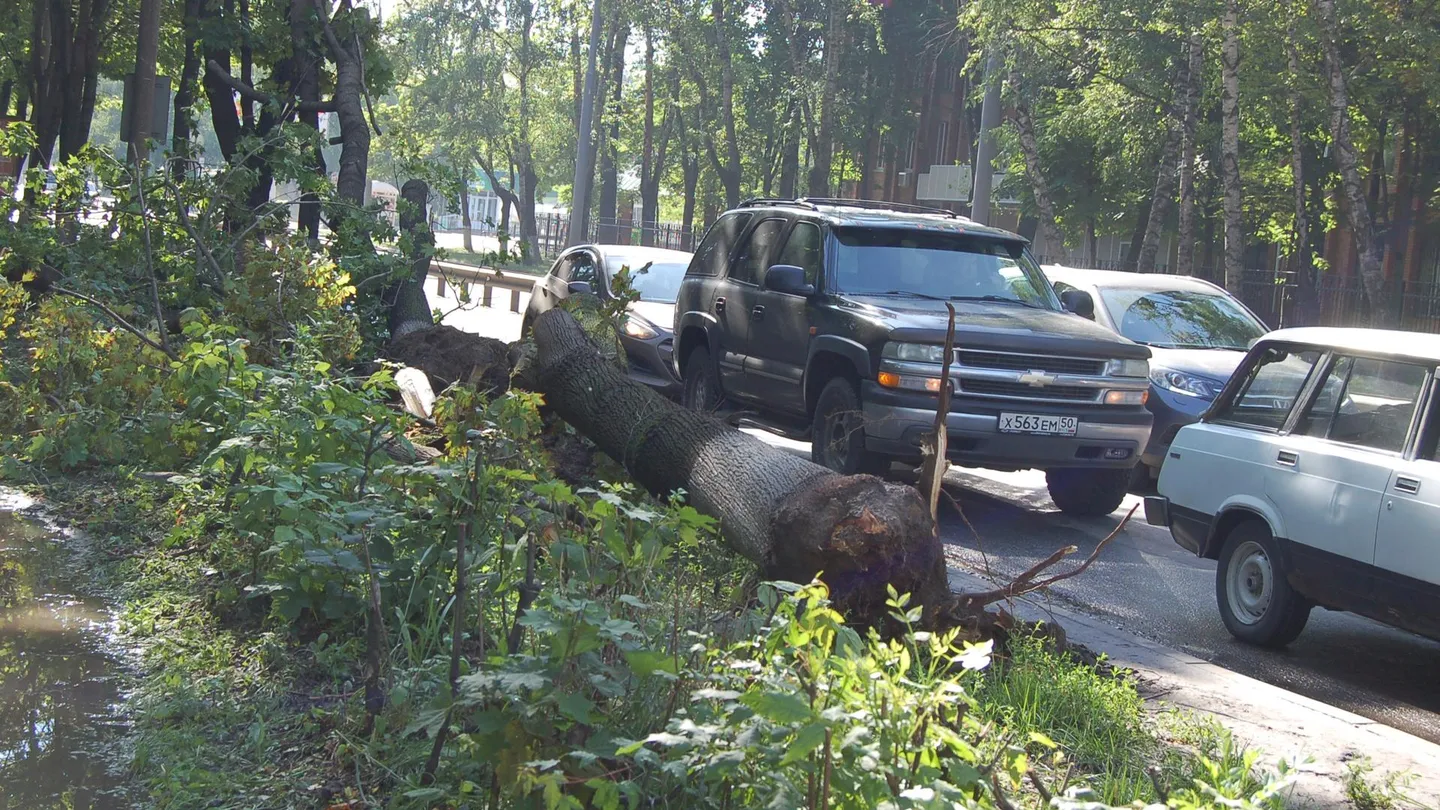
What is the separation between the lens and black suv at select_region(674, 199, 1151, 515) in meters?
8.73

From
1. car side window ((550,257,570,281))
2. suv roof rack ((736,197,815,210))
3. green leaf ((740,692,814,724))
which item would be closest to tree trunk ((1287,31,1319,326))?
car side window ((550,257,570,281))

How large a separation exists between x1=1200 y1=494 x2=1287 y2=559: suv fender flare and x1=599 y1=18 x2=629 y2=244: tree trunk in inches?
1812

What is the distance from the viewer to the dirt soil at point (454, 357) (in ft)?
31.2

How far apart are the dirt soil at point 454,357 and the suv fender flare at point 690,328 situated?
164 cm

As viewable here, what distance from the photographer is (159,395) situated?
301 inches

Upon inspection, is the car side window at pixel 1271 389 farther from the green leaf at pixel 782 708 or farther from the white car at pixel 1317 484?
the green leaf at pixel 782 708

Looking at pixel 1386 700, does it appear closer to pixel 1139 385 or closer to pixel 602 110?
pixel 1139 385

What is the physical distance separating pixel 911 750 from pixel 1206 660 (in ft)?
12.7

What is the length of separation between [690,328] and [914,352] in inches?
122

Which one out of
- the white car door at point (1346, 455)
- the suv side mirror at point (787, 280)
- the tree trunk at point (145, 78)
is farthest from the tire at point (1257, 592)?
the tree trunk at point (145, 78)

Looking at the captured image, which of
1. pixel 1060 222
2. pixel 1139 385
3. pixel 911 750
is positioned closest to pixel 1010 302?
pixel 1139 385

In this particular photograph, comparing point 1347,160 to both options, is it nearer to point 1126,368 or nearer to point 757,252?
point 757,252

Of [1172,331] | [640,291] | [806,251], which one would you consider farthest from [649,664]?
[1172,331]

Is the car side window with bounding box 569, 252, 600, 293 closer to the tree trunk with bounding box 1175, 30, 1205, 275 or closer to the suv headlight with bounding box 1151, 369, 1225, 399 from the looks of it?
the suv headlight with bounding box 1151, 369, 1225, 399
